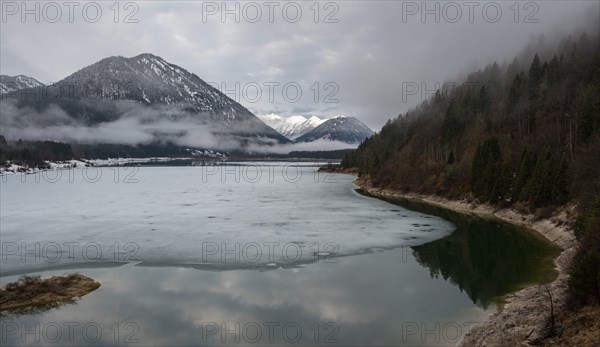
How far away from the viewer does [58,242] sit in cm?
3794

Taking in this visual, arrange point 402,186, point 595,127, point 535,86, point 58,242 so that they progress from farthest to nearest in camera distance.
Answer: point 535,86 < point 402,186 < point 595,127 < point 58,242

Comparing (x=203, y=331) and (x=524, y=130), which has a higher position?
(x=524, y=130)

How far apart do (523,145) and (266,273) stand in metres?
64.6

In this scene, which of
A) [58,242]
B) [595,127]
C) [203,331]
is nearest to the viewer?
[203,331]

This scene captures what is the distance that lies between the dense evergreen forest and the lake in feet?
17.9

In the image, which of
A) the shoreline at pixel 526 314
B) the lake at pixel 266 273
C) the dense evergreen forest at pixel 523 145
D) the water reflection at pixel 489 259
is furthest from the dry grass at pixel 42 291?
the dense evergreen forest at pixel 523 145

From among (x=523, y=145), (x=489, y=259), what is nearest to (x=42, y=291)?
(x=489, y=259)

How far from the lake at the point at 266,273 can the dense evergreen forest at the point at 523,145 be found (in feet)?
17.9

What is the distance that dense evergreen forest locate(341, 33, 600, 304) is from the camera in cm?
4012

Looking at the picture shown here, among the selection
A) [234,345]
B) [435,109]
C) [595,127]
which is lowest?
[234,345]

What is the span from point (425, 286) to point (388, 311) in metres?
5.54

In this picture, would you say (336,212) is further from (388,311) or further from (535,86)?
(535,86)

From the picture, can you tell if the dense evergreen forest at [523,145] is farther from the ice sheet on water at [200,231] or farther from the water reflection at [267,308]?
the ice sheet on water at [200,231]

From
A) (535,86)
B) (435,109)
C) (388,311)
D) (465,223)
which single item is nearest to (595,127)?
(465,223)
